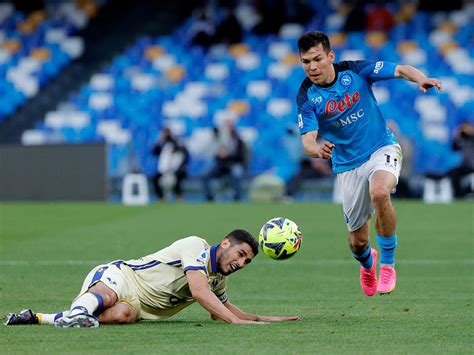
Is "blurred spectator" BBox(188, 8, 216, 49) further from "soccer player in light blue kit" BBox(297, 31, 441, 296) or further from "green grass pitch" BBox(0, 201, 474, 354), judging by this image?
"soccer player in light blue kit" BBox(297, 31, 441, 296)

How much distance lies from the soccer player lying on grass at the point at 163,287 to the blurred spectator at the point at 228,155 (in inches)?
789

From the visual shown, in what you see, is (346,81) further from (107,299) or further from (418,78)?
(107,299)

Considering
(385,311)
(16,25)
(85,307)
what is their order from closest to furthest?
(85,307)
(385,311)
(16,25)

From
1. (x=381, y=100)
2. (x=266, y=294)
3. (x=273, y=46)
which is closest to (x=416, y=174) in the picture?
(x=381, y=100)

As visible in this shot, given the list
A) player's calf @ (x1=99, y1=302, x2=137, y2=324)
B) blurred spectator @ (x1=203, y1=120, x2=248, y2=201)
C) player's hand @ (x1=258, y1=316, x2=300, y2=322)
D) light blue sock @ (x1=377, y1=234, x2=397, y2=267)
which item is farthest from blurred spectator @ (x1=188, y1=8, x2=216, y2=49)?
player's calf @ (x1=99, y1=302, x2=137, y2=324)

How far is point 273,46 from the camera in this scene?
111 ft

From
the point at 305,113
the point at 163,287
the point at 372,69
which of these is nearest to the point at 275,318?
the point at 163,287

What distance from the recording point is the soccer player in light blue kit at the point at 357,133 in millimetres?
10414

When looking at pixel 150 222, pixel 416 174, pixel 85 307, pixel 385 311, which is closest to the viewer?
pixel 85 307

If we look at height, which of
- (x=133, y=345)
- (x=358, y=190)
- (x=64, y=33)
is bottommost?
(x=133, y=345)

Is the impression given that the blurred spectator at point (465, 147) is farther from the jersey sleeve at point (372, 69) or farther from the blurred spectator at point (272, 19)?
the jersey sleeve at point (372, 69)

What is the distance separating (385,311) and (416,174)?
19825 millimetres

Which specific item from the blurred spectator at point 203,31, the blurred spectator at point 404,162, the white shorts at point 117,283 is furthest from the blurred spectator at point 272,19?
the white shorts at point 117,283

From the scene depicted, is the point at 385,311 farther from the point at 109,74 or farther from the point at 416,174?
the point at 109,74
